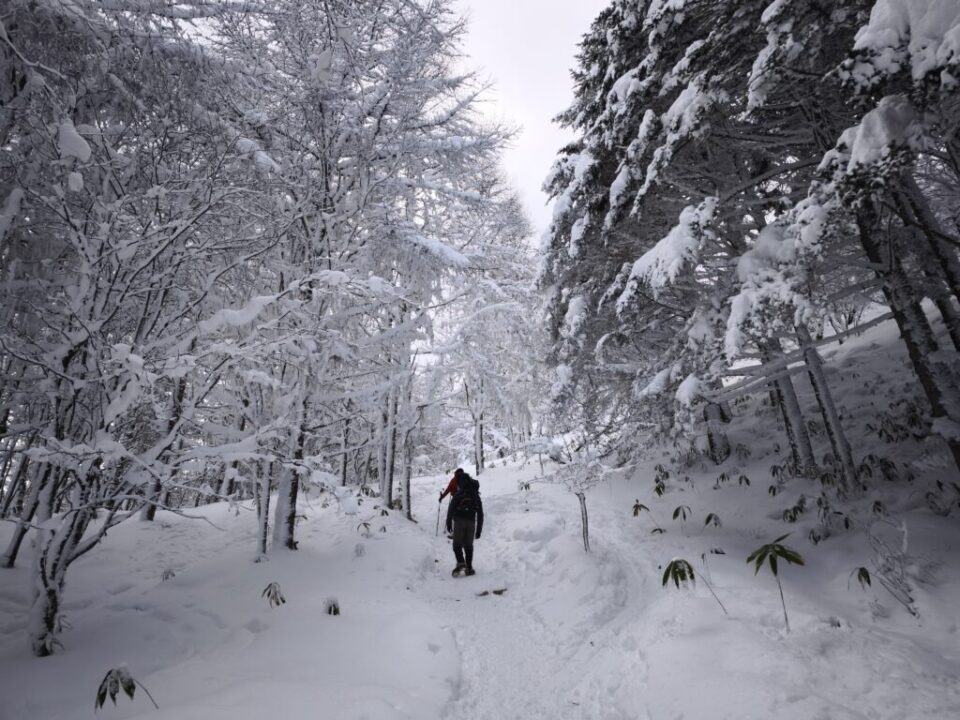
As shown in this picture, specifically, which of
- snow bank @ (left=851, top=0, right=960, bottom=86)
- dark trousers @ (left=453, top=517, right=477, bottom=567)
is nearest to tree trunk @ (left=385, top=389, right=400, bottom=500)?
dark trousers @ (left=453, top=517, right=477, bottom=567)

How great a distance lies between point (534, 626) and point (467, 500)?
2.37 metres

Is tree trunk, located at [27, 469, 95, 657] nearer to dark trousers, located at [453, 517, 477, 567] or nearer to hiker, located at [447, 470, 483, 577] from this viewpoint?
hiker, located at [447, 470, 483, 577]

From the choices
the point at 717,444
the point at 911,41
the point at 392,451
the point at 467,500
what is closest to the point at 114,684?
the point at 467,500

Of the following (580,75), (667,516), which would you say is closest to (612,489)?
(667,516)

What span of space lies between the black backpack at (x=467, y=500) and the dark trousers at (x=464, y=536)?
0.09 m

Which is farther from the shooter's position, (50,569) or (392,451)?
(392,451)

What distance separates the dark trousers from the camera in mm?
6789

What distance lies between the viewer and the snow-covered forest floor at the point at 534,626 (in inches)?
109

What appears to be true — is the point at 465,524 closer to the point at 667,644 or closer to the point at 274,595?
the point at 274,595

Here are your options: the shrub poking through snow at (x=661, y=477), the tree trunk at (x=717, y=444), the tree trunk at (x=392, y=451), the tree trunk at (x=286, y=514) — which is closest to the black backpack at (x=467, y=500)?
the tree trunk at (x=286, y=514)

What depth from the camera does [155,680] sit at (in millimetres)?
3125

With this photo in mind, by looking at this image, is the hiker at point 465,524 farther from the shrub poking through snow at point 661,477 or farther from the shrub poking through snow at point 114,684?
the shrub poking through snow at point 661,477

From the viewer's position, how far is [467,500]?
697cm

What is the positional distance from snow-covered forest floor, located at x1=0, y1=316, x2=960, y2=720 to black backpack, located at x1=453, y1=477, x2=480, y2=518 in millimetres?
978
